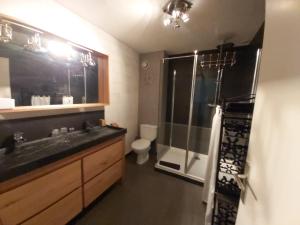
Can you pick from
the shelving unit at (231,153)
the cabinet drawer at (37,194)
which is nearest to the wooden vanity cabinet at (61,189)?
the cabinet drawer at (37,194)

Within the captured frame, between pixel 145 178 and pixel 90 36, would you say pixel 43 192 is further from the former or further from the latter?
pixel 90 36

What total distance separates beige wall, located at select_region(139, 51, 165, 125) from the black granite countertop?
1476 mm

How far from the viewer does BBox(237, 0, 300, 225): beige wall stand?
0.51m

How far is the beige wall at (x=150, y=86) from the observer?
3.00m

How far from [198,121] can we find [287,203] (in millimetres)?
2700

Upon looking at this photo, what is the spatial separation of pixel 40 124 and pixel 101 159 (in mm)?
795

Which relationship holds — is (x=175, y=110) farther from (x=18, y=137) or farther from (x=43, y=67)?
(x=18, y=137)

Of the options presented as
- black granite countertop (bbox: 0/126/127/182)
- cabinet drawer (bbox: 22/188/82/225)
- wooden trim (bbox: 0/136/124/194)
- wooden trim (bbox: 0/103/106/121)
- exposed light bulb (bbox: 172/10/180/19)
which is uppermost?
exposed light bulb (bbox: 172/10/180/19)

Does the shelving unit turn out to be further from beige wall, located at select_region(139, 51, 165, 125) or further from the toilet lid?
beige wall, located at select_region(139, 51, 165, 125)

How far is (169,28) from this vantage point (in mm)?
2010

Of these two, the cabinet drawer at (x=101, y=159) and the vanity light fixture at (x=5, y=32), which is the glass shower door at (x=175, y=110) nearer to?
the cabinet drawer at (x=101, y=159)

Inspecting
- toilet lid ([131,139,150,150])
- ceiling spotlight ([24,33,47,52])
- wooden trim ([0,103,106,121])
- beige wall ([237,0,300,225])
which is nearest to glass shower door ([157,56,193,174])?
toilet lid ([131,139,150,150])

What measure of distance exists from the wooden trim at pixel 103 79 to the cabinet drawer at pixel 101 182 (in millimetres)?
1050

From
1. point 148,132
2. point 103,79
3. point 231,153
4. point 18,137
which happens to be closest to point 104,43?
point 103,79
